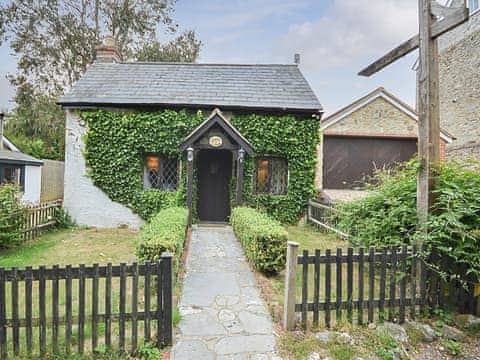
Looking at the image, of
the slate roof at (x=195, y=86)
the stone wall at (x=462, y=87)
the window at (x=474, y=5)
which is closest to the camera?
the slate roof at (x=195, y=86)

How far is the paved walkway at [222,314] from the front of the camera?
10.7 feet

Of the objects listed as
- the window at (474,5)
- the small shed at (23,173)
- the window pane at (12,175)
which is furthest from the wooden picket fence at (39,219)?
the window at (474,5)

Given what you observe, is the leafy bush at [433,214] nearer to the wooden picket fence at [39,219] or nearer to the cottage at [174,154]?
the cottage at [174,154]

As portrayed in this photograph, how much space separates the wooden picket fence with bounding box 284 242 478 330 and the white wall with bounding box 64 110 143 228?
26.6 feet

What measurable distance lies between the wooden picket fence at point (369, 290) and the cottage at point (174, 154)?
21.5ft

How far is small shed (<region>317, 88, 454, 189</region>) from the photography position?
41.9 feet

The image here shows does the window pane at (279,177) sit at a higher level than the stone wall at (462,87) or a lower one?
lower

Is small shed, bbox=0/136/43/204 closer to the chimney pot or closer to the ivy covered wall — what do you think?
the ivy covered wall

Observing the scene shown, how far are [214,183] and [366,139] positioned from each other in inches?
286

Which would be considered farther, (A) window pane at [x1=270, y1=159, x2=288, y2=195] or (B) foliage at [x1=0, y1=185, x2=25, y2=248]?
(A) window pane at [x1=270, y1=159, x2=288, y2=195]

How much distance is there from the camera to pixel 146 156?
10.7 metres

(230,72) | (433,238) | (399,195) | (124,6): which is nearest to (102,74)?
(230,72)

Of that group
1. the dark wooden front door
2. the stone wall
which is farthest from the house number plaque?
the stone wall

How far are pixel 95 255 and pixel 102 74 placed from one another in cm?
834
